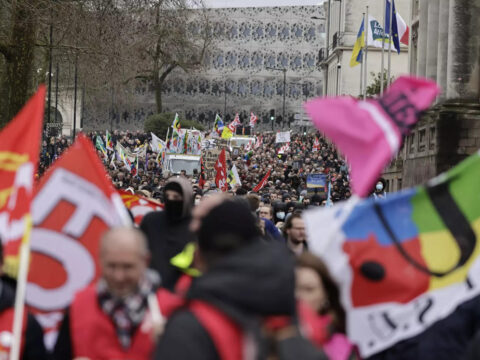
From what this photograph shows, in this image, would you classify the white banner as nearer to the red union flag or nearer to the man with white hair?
the red union flag

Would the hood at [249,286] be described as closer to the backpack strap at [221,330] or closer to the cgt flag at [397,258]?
the backpack strap at [221,330]

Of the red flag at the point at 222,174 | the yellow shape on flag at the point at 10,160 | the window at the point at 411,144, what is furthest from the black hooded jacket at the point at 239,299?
the window at the point at 411,144

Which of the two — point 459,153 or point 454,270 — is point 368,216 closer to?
point 454,270

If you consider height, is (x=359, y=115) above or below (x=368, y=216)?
above

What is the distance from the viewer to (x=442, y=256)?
5344mm

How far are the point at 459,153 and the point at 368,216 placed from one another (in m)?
26.2

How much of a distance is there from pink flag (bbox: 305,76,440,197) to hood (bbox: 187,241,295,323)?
1442 mm

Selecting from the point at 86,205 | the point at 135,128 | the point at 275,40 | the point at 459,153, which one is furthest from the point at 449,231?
the point at 275,40

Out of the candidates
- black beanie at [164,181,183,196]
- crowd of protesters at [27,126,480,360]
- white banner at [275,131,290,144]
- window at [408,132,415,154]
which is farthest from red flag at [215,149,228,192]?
white banner at [275,131,290,144]

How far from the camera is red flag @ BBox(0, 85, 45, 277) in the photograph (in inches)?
191

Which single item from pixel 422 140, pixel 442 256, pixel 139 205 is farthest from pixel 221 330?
pixel 422 140

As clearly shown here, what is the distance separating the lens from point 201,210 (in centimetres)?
405

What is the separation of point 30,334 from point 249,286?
62.2 inches

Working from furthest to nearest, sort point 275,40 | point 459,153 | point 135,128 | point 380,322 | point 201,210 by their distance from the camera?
point 275,40 → point 135,128 → point 459,153 → point 380,322 → point 201,210
